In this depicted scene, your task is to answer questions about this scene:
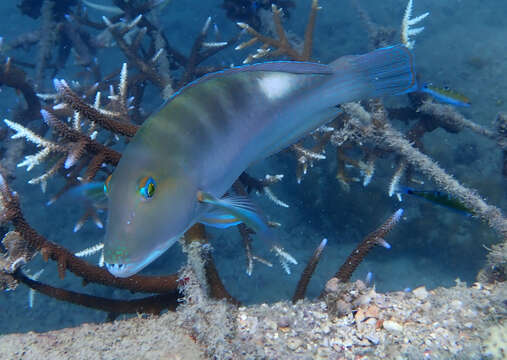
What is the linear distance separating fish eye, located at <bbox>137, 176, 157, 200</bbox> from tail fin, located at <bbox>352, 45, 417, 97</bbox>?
A: 1.45 m

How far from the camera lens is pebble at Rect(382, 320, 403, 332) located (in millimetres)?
2051

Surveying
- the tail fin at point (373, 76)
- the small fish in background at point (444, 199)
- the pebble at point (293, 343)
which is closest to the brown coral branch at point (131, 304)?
the pebble at point (293, 343)

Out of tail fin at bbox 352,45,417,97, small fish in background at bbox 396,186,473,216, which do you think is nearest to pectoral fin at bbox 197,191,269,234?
tail fin at bbox 352,45,417,97

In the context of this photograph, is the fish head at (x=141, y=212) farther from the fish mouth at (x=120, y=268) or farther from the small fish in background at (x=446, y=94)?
the small fish in background at (x=446, y=94)

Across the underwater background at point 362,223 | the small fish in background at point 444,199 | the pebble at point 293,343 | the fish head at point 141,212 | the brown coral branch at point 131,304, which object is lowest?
the underwater background at point 362,223

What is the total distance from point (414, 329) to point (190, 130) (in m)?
1.92

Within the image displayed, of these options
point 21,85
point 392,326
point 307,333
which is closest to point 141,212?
point 307,333

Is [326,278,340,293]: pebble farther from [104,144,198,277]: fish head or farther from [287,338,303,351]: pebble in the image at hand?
[104,144,198,277]: fish head

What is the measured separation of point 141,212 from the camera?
1235 mm

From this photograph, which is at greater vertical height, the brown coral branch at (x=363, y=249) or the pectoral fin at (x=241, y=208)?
the pectoral fin at (x=241, y=208)

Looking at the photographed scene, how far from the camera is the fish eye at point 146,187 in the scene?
125 centimetres

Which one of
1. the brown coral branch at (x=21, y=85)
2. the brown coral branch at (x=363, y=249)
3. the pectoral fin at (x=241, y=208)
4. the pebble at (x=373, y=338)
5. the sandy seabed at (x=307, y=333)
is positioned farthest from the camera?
the brown coral branch at (x=21, y=85)

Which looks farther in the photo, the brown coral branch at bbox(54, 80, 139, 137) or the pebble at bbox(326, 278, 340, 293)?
the brown coral branch at bbox(54, 80, 139, 137)

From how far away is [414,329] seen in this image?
2055mm
